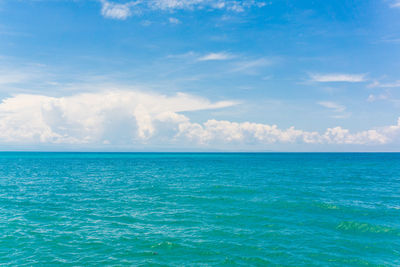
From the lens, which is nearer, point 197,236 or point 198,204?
point 197,236

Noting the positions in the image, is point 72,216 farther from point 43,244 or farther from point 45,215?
point 43,244

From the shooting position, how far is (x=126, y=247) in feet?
75.6

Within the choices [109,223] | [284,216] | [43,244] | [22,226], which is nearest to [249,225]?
[284,216]

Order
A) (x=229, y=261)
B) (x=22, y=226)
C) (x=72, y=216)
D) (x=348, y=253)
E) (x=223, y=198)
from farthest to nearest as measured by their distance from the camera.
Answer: (x=223, y=198), (x=72, y=216), (x=22, y=226), (x=348, y=253), (x=229, y=261)

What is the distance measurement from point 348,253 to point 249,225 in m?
10.1

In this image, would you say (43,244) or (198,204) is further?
(198,204)

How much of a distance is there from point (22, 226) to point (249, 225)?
26018 mm

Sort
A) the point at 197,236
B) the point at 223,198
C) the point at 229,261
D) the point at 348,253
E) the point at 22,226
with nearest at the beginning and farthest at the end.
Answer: the point at 229,261, the point at 348,253, the point at 197,236, the point at 22,226, the point at 223,198

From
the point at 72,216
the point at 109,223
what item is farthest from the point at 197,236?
the point at 72,216

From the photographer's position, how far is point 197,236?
25719 mm

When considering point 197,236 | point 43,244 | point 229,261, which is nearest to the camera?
point 229,261

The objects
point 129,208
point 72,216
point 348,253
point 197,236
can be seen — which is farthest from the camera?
point 129,208

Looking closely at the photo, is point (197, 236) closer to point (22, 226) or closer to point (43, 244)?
point (43, 244)

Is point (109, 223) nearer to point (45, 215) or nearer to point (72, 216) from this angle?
point (72, 216)
